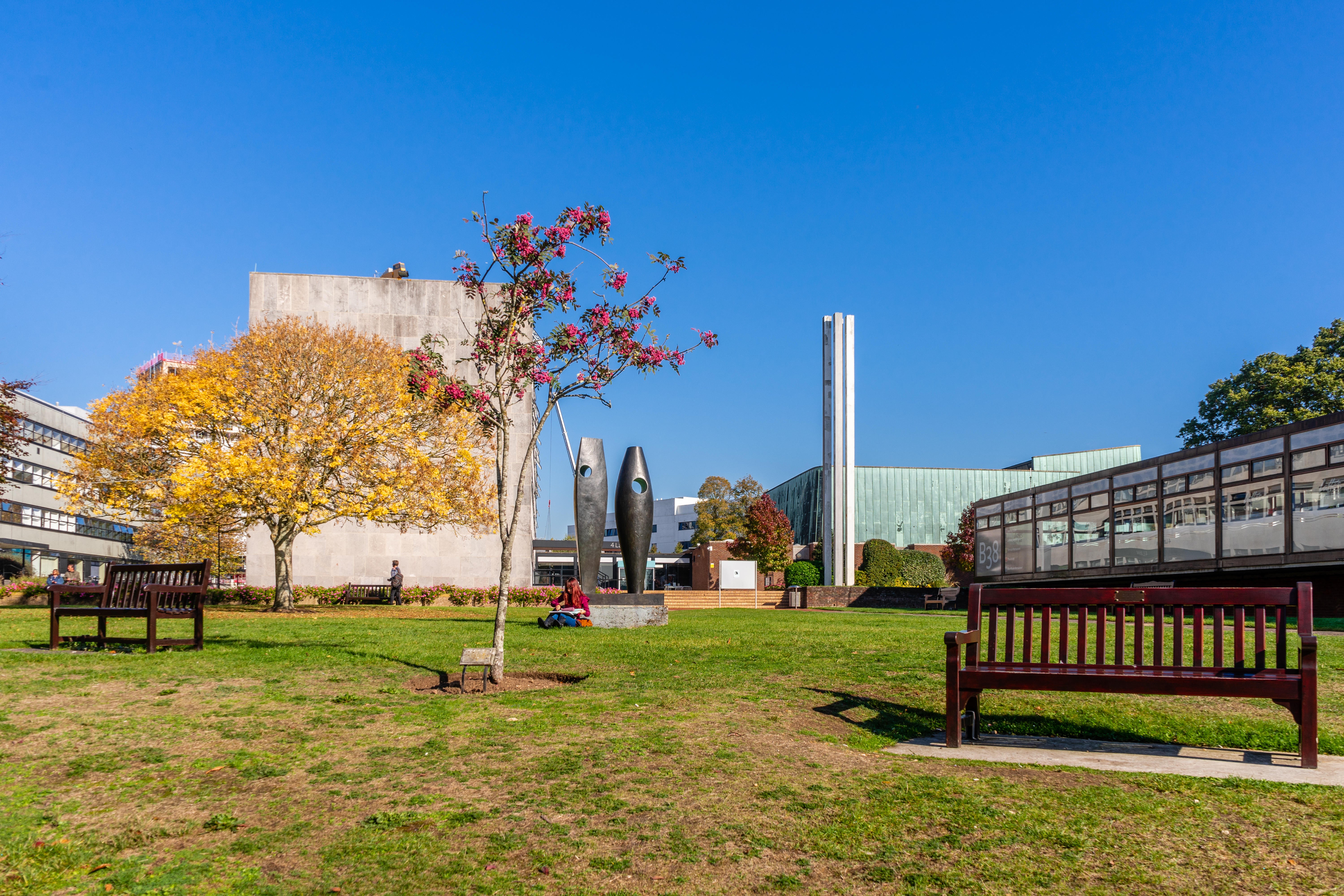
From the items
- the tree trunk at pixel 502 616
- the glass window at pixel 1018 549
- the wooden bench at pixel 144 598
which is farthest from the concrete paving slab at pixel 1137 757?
the glass window at pixel 1018 549

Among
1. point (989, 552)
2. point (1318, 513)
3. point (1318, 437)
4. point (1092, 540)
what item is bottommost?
point (989, 552)

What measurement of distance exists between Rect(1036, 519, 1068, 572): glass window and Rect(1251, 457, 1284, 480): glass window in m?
8.11

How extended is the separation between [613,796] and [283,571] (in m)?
23.7

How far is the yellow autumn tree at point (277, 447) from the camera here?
22.7 m

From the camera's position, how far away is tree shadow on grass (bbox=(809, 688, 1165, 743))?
233 inches

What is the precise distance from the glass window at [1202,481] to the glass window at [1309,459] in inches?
101

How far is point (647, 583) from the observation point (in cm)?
7000

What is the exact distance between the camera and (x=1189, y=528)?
2206 centimetres

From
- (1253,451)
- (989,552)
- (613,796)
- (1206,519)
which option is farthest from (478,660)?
(989,552)

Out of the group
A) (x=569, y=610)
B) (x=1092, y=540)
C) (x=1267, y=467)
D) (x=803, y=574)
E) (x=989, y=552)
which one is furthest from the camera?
(x=803, y=574)

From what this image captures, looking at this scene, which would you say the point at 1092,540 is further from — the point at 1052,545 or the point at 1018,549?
the point at 1018,549

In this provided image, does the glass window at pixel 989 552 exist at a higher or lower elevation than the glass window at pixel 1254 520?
lower

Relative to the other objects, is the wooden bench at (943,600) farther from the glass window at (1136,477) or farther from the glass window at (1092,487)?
the glass window at (1136,477)

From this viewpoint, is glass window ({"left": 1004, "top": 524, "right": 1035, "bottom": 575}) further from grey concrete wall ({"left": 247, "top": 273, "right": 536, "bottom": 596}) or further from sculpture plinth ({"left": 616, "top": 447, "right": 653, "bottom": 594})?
grey concrete wall ({"left": 247, "top": 273, "right": 536, "bottom": 596})
